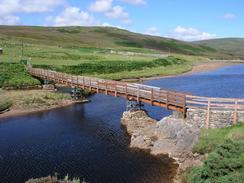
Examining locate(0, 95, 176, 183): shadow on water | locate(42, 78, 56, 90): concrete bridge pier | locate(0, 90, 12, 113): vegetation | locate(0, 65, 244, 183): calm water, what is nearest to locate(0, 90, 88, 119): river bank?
locate(0, 90, 12, 113): vegetation

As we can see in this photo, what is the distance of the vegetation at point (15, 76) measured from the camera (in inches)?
2487

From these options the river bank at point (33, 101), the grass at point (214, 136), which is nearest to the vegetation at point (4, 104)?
the river bank at point (33, 101)

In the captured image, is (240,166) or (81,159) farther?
(81,159)

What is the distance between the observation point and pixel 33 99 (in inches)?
2039

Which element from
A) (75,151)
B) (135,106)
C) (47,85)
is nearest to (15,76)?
(47,85)

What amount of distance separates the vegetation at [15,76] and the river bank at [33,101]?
5210 mm

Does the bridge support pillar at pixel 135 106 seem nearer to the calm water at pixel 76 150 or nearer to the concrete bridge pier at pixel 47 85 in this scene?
the calm water at pixel 76 150

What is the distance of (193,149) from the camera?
28.4m

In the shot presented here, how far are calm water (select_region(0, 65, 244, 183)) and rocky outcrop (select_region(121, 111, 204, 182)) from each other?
37.4 inches

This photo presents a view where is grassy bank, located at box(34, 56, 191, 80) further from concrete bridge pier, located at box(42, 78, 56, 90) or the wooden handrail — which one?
the wooden handrail

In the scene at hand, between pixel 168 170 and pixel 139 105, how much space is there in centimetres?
1438

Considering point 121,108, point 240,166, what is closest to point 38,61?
point 121,108

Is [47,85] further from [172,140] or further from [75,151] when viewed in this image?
[172,140]

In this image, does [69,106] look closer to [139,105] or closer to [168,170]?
[139,105]
